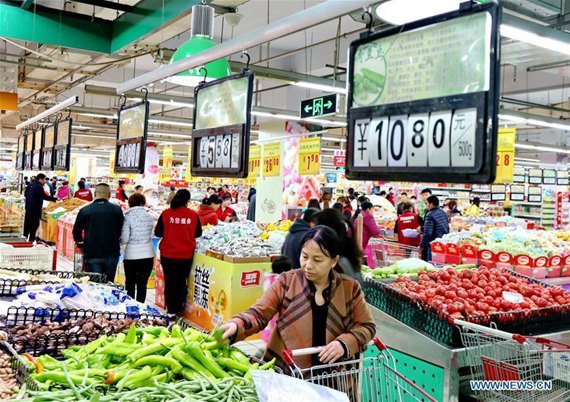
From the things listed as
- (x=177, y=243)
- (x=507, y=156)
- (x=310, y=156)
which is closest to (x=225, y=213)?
(x=310, y=156)

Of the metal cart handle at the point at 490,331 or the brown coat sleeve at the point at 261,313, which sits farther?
the metal cart handle at the point at 490,331

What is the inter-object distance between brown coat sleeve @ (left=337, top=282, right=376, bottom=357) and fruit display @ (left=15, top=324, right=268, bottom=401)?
55 centimetres

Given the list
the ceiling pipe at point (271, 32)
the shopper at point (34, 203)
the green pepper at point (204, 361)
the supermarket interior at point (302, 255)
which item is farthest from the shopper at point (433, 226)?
the shopper at point (34, 203)

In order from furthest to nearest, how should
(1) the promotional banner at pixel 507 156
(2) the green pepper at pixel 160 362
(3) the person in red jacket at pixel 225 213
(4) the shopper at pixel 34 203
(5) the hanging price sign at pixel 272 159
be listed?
(4) the shopper at pixel 34 203, (5) the hanging price sign at pixel 272 159, (3) the person in red jacket at pixel 225 213, (1) the promotional banner at pixel 507 156, (2) the green pepper at pixel 160 362

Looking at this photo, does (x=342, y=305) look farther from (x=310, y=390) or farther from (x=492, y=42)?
(x=492, y=42)

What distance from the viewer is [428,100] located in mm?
2400

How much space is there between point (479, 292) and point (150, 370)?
3.35m

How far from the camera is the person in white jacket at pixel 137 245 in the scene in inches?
292

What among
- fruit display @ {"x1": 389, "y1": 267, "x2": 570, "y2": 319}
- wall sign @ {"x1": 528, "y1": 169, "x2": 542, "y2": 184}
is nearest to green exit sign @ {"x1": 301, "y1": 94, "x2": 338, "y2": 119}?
fruit display @ {"x1": 389, "y1": 267, "x2": 570, "y2": 319}

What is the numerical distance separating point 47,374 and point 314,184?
1361 cm

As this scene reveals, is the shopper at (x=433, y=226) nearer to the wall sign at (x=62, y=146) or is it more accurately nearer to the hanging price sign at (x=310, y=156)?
the hanging price sign at (x=310, y=156)

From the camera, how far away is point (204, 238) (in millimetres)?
7887

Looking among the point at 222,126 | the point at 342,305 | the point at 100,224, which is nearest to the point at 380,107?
the point at 342,305

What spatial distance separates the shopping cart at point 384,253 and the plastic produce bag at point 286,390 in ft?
22.2
